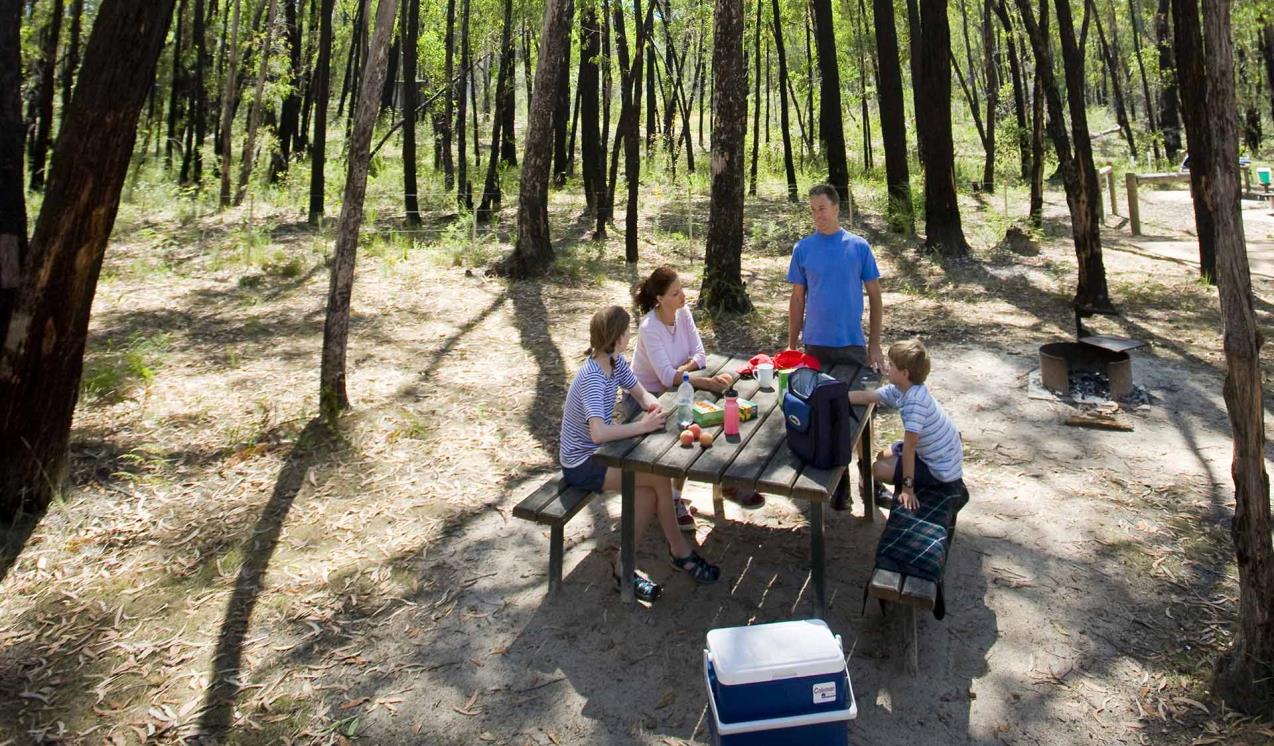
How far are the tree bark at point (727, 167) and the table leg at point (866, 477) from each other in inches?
177

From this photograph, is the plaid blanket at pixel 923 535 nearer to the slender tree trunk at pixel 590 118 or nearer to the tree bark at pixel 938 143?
the tree bark at pixel 938 143

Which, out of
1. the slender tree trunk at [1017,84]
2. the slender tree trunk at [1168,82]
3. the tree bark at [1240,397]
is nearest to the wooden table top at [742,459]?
the tree bark at [1240,397]

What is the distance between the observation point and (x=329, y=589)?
438 cm

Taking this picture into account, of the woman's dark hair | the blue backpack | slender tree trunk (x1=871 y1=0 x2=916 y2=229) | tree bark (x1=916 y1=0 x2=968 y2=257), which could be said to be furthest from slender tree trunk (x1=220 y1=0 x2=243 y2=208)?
→ the blue backpack

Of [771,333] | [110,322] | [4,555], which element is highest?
[110,322]

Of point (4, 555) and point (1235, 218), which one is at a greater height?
point (1235, 218)

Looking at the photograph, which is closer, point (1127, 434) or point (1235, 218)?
point (1235, 218)

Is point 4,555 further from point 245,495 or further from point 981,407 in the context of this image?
point 981,407

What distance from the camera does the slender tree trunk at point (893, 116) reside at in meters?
13.7

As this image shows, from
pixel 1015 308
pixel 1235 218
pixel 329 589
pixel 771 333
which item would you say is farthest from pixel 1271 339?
pixel 329 589

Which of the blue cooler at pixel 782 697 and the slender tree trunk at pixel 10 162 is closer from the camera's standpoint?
the blue cooler at pixel 782 697

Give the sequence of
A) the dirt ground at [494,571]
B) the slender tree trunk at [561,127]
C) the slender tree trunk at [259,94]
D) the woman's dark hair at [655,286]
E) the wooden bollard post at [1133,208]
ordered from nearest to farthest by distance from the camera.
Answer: the dirt ground at [494,571]
the woman's dark hair at [655,286]
the wooden bollard post at [1133,208]
the slender tree trunk at [259,94]
the slender tree trunk at [561,127]

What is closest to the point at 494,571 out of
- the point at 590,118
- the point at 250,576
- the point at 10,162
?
the point at 250,576

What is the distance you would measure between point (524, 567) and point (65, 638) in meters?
2.14
